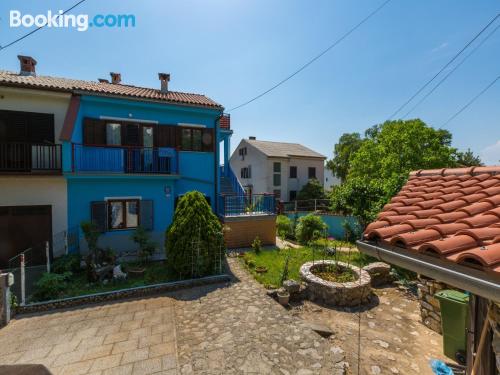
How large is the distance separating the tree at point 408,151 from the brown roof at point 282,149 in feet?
31.3

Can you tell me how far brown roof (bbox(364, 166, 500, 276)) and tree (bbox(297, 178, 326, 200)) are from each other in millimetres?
24942

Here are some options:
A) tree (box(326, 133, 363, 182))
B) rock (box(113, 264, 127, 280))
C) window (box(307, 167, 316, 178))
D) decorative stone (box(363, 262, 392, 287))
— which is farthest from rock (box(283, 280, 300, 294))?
tree (box(326, 133, 363, 182))

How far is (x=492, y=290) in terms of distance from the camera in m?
1.67

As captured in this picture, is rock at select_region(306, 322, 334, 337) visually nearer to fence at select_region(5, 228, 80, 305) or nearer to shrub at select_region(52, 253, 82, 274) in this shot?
shrub at select_region(52, 253, 82, 274)

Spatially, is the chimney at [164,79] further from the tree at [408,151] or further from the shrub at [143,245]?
the tree at [408,151]

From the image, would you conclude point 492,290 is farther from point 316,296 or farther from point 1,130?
point 1,130

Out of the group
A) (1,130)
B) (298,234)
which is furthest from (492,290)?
(1,130)

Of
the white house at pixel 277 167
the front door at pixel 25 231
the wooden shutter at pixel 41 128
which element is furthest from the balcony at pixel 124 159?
the white house at pixel 277 167

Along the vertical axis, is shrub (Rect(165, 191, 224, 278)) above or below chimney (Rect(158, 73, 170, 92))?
below

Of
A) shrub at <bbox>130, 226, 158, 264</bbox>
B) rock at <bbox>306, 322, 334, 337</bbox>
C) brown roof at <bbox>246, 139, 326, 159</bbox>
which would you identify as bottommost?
rock at <bbox>306, 322, 334, 337</bbox>

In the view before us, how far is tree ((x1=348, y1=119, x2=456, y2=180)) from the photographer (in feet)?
66.8

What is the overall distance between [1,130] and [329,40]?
13.1 m

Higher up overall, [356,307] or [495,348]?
[495,348]

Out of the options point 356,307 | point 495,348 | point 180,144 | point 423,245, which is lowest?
point 356,307
